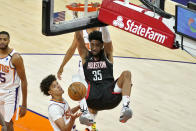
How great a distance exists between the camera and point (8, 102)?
17.2 ft

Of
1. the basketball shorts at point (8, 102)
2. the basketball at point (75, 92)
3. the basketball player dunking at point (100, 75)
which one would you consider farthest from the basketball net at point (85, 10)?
the basketball shorts at point (8, 102)

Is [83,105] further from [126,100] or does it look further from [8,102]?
[8,102]

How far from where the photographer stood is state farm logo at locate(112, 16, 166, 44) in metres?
4.11

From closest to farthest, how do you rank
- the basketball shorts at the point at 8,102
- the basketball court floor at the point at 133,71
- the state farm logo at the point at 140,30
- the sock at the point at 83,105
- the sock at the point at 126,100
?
the state farm logo at the point at 140,30
the sock at the point at 126,100
the sock at the point at 83,105
the basketball shorts at the point at 8,102
the basketball court floor at the point at 133,71

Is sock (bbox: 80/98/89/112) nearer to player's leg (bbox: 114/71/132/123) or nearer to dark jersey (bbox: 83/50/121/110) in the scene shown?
dark jersey (bbox: 83/50/121/110)

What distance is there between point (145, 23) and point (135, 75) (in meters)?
3.72

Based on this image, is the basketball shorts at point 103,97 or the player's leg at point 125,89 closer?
the player's leg at point 125,89

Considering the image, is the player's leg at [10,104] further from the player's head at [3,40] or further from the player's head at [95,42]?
the player's head at [95,42]

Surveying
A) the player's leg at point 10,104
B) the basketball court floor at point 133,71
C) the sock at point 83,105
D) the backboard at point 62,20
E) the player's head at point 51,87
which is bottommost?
the basketball court floor at point 133,71

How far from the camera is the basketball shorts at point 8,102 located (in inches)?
206

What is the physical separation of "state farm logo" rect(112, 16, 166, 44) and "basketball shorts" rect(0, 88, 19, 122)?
159cm

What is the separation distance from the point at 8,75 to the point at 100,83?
3.36 feet

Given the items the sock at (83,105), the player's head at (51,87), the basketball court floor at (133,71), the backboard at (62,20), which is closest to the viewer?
the backboard at (62,20)

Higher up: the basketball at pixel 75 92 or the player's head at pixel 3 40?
the player's head at pixel 3 40
